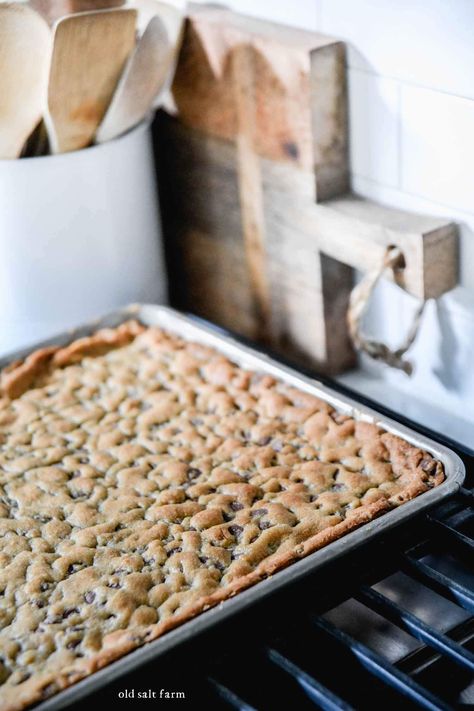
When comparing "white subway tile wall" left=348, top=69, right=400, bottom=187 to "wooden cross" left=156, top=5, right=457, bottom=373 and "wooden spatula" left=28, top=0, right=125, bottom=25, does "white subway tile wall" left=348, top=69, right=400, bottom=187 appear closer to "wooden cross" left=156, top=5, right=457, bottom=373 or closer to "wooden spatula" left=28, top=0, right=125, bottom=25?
"wooden cross" left=156, top=5, right=457, bottom=373

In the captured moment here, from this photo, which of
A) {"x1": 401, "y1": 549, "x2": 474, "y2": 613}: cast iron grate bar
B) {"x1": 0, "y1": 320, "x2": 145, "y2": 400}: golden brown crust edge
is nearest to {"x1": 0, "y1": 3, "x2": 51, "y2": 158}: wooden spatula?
{"x1": 0, "y1": 320, "x2": 145, "y2": 400}: golden brown crust edge

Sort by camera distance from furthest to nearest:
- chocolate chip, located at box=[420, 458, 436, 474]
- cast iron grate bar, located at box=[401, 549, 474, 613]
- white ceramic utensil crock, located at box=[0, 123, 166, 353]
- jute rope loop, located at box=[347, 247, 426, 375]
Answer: white ceramic utensil crock, located at box=[0, 123, 166, 353] < jute rope loop, located at box=[347, 247, 426, 375] < chocolate chip, located at box=[420, 458, 436, 474] < cast iron grate bar, located at box=[401, 549, 474, 613]

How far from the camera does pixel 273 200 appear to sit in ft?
3.94

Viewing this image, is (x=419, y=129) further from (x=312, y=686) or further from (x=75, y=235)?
(x=312, y=686)

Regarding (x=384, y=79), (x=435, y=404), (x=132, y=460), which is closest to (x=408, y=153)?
(x=384, y=79)

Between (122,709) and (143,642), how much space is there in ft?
0.16

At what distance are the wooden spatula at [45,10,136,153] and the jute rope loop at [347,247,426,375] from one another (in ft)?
1.16

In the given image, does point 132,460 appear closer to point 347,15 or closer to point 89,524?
point 89,524

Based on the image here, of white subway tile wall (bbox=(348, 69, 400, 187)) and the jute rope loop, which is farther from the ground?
white subway tile wall (bbox=(348, 69, 400, 187))

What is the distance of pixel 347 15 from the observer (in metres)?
1.07

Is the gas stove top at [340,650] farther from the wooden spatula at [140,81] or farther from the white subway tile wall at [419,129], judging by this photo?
the wooden spatula at [140,81]

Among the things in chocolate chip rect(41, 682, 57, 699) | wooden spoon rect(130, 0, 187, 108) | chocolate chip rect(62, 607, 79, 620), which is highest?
wooden spoon rect(130, 0, 187, 108)

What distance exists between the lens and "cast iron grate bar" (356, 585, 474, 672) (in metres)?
0.77

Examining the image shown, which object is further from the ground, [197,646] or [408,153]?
[408,153]
